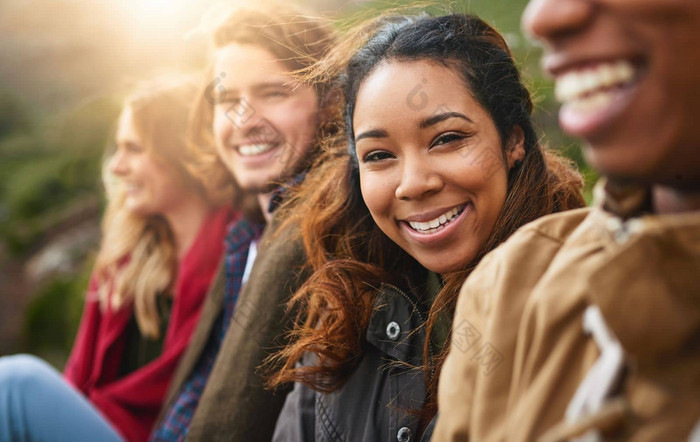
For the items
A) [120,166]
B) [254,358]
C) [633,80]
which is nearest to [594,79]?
[633,80]

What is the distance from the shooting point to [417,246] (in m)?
1.86

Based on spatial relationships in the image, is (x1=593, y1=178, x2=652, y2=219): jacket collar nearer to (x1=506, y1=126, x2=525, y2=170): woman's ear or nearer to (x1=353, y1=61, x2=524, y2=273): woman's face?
(x1=353, y1=61, x2=524, y2=273): woman's face

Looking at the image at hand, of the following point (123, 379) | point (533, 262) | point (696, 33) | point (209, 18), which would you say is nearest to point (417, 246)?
point (533, 262)

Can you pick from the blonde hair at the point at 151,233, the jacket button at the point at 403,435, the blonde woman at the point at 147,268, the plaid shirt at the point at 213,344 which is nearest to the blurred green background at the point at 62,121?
the blonde hair at the point at 151,233

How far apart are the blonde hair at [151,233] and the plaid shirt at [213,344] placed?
0.78 meters

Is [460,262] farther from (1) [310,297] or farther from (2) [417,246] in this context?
(1) [310,297]

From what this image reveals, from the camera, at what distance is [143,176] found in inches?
147

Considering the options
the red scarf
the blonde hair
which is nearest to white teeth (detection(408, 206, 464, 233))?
the red scarf

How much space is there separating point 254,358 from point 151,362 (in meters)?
1.52

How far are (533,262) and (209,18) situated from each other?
233cm

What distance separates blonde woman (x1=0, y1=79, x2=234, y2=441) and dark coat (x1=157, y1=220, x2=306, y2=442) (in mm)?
1015

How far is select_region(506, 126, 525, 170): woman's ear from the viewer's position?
1.87 metres

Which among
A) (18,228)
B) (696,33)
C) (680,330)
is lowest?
(18,228)

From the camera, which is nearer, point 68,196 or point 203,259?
point 203,259
